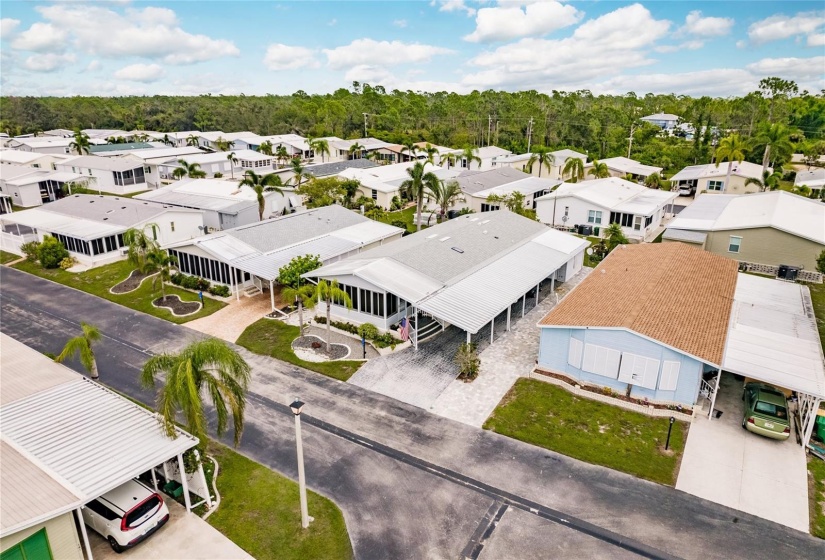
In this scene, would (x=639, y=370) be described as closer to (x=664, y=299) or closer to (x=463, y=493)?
(x=664, y=299)

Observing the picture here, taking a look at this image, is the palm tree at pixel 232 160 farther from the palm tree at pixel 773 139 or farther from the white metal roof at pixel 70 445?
the palm tree at pixel 773 139

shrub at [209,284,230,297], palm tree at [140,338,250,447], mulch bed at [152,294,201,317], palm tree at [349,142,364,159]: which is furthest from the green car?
palm tree at [349,142,364,159]

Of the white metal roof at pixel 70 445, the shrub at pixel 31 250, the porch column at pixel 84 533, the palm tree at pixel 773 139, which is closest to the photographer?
the white metal roof at pixel 70 445

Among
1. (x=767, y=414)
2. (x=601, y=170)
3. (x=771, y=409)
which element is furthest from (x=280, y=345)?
(x=601, y=170)

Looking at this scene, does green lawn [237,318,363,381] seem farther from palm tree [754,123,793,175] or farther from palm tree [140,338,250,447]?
palm tree [754,123,793,175]

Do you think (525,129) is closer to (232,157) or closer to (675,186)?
(675,186)

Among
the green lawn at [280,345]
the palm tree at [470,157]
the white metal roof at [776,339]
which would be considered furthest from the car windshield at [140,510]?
the palm tree at [470,157]
